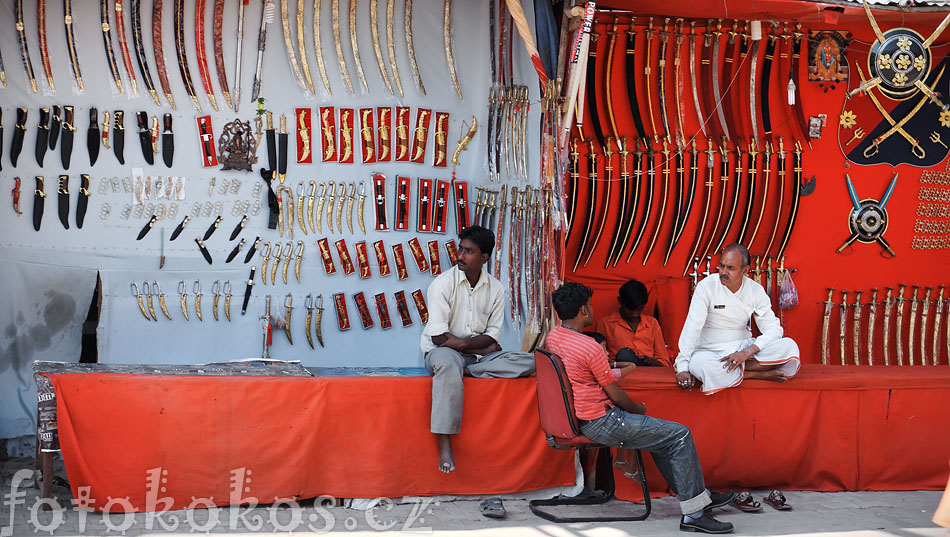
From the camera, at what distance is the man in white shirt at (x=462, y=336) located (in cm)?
425

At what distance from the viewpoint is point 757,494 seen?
4.68 meters

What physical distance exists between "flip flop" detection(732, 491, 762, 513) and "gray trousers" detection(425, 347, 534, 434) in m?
1.16

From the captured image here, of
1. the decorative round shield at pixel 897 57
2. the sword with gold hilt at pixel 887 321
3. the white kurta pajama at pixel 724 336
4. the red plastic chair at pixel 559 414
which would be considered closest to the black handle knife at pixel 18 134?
the red plastic chair at pixel 559 414

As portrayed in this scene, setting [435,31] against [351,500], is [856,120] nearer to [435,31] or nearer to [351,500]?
[435,31]

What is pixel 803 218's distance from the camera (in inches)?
233

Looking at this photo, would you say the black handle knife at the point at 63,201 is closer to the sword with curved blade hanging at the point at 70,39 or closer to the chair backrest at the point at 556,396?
the sword with curved blade hanging at the point at 70,39

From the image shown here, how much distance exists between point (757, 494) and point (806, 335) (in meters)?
1.65

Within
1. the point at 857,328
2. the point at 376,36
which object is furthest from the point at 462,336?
the point at 857,328

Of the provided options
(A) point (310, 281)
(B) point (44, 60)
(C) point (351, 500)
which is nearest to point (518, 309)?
(A) point (310, 281)

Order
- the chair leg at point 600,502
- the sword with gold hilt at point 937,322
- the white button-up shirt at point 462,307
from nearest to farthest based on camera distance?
the chair leg at point 600,502 < the white button-up shirt at point 462,307 < the sword with gold hilt at point 937,322

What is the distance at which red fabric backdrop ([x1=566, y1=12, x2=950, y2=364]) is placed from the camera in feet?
18.7

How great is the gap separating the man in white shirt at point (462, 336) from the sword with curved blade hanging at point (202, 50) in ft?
5.45

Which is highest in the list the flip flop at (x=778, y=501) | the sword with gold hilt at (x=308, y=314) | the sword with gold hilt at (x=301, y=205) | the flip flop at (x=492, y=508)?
the sword with gold hilt at (x=301, y=205)

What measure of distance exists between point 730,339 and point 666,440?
975mm
